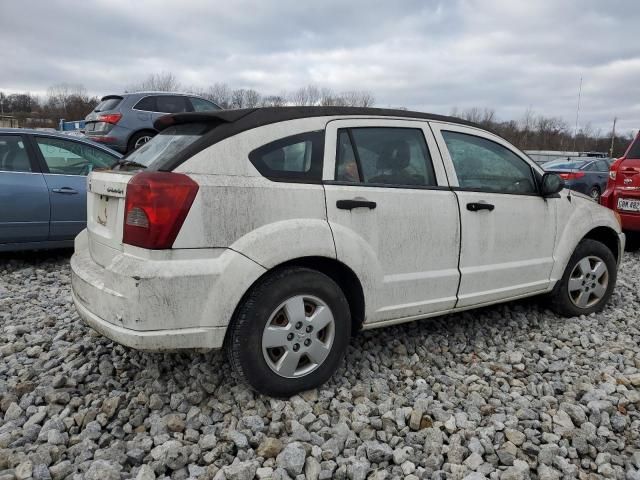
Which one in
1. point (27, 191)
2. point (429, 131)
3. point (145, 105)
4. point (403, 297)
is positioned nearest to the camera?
point (403, 297)

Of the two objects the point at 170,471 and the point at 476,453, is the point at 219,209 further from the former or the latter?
the point at 476,453

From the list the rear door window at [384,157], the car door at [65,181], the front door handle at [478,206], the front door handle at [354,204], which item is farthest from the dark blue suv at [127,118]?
the front door handle at [354,204]

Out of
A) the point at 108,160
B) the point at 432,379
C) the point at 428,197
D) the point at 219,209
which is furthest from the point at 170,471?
the point at 108,160

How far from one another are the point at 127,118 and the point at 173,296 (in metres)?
8.56

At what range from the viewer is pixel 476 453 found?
256 centimetres

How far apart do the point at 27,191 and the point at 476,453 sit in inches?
201

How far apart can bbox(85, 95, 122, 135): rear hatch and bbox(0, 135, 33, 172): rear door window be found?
4.50m

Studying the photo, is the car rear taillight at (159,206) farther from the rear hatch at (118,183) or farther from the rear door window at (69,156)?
the rear door window at (69,156)

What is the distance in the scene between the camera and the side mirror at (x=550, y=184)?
401 cm

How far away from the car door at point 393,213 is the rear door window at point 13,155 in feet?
13.6

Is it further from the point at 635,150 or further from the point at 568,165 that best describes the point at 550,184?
the point at 568,165

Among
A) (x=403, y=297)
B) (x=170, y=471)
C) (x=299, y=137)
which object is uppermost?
(x=299, y=137)

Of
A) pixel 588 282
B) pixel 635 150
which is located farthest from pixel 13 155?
pixel 635 150

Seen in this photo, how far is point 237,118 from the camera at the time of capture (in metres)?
2.83
